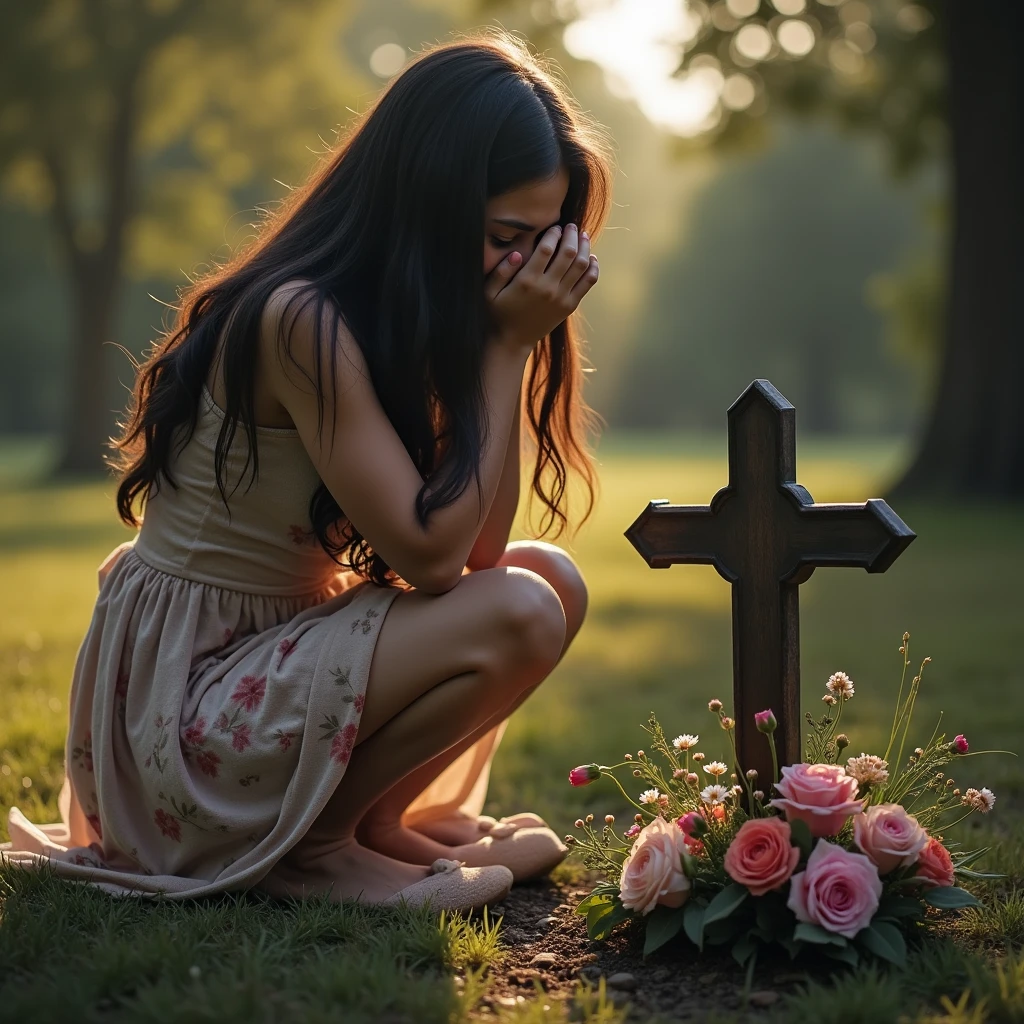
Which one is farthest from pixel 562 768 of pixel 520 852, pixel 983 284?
pixel 983 284

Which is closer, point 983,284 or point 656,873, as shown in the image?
point 656,873

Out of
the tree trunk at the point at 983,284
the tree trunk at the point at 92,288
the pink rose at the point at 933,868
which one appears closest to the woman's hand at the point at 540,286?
the pink rose at the point at 933,868

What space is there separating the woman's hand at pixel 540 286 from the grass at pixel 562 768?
1.21 meters

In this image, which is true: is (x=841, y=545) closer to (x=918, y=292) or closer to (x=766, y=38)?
(x=766, y=38)

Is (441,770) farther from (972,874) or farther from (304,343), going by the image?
(972,874)

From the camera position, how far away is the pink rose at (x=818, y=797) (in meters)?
2.26

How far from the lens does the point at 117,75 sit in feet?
64.5

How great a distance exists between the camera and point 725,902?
222 cm

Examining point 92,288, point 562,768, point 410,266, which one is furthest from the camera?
point 92,288

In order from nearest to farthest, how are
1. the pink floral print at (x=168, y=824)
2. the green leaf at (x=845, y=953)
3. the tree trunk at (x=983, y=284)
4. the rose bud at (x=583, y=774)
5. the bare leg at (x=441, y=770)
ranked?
the green leaf at (x=845, y=953) < the rose bud at (x=583, y=774) < the pink floral print at (x=168, y=824) < the bare leg at (x=441, y=770) < the tree trunk at (x=983, y=284)

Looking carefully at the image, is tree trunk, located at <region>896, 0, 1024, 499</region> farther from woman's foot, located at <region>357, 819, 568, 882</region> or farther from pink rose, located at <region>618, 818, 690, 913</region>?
pink rose, located at <region>618, 818, 690, 913</region>

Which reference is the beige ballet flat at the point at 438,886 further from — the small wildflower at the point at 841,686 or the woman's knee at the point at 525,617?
the small wildflower at the point at 841,686

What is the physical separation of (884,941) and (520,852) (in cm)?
90

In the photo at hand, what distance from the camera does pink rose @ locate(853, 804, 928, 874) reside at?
88.6 inches
